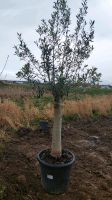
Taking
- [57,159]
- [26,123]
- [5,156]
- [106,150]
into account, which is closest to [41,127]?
[26,123]

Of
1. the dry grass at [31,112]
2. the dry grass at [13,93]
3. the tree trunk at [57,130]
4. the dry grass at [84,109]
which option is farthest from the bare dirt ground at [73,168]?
the dry grass at [13,93]

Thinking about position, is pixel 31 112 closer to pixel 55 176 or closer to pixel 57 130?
pixel 57 130

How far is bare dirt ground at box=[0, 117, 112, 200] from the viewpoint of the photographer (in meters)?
5.37

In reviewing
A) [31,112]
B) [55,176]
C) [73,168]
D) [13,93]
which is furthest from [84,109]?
[13,93]

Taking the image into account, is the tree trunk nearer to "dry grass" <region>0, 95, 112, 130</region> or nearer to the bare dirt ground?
the bare dirt ground

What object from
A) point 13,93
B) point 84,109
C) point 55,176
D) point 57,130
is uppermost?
A: point 13,93

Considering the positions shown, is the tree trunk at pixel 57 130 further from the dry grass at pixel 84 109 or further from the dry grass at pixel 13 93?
the dry grass at pixel 13 93

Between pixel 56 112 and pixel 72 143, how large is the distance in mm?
2663

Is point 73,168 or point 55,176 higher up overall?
point 55,176

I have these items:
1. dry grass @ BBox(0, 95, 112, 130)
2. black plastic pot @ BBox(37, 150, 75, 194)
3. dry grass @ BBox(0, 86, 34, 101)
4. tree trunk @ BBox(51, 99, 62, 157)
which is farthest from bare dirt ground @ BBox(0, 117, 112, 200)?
dry grass @ BBox(0, 86, 34, 101)

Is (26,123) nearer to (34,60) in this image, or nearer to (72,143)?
(72,143)

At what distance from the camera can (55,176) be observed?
5305 mm

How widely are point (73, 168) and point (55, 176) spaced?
115 centimetres

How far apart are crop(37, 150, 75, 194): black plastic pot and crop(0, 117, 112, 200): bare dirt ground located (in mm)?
87
